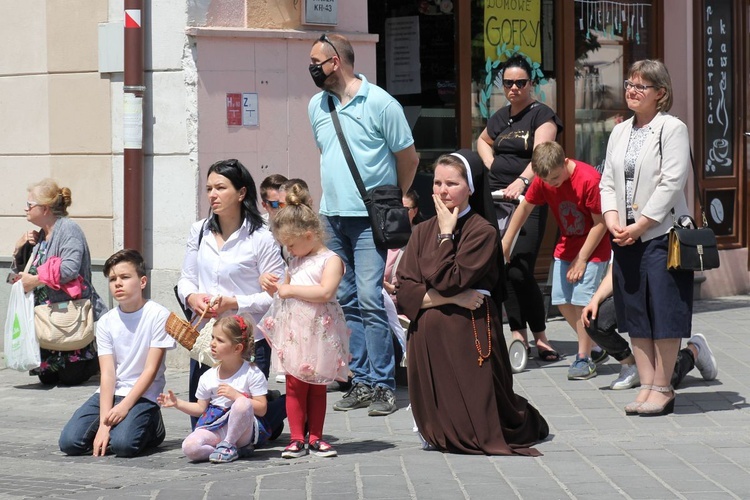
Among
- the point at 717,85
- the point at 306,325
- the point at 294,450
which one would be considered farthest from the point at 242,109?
the point at 717,85

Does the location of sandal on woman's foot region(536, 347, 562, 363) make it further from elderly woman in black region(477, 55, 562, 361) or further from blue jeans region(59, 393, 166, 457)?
blue jeans region(59, 393, 166, 457)

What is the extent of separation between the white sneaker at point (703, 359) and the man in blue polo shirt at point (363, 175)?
2.05 meters

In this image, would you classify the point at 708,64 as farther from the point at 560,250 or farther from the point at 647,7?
the point at 560,250

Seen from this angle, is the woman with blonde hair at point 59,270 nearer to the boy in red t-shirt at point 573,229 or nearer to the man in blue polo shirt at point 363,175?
the man in blue polo shirt at point 363,175

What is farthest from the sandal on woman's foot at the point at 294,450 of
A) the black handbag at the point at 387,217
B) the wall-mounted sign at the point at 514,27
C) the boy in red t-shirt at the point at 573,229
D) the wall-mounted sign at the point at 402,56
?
the wall-mounted sign at the point at 514,27

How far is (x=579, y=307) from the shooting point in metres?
8.95

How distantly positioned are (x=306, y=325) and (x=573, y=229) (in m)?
2.80

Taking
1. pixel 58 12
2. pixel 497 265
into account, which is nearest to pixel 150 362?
pixel 497 265

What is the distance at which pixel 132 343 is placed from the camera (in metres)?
7.16

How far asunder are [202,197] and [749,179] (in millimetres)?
6353

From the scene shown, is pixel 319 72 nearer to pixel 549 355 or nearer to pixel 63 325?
pixel 63 325

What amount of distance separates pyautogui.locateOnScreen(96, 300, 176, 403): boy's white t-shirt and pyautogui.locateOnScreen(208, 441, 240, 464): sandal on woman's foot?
2.06 feet

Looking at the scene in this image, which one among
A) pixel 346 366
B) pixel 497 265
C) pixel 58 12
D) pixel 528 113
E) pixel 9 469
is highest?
pixel 58 12

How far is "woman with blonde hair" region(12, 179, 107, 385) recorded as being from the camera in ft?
29.8
